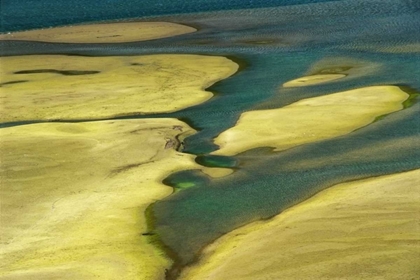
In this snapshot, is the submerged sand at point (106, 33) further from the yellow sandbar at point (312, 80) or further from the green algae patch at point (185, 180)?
the green algae patch at point (185, 180)

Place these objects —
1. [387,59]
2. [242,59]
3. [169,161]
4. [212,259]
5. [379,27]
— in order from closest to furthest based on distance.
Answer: [212,259] < [169,161] < [387,59] < [242,59] < [379,27]

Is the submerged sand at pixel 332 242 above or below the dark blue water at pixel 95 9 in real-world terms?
above

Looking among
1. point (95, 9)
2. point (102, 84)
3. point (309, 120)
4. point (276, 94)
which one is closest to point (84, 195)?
point (309, 120)

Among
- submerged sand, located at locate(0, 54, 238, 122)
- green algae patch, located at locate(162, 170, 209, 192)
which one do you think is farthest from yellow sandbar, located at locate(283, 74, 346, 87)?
green algae patch, located at locate(162, 170, 209, 192)

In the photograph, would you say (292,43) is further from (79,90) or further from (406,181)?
(406,181)

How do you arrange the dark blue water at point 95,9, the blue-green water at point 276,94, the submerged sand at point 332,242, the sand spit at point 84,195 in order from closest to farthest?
1. the submerged sand at point 332,242
2. the sand spit at point 84,195
3. the blue-green water at point 276,94
4. the dark blue water at point 95,9

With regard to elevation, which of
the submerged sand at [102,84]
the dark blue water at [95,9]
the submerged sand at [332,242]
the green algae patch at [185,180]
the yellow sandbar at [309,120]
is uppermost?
the submerged sand at [332,242]

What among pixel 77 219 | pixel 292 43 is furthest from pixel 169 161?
pixel 292 43

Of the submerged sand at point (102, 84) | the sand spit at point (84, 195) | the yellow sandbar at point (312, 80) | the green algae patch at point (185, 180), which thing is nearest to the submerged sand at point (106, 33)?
the submerged sand at point (102, 84)
